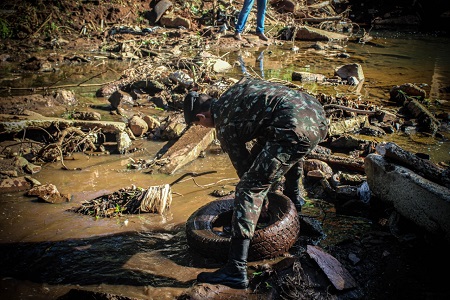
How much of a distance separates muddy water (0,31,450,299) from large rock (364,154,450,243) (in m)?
0.47

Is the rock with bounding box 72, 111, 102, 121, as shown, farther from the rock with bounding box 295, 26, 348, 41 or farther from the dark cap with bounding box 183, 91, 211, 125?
the rock with bounding box 295, 26, 348, 41

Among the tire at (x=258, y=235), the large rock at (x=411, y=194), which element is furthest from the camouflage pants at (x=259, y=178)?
the large rock at (x=411, y=194)

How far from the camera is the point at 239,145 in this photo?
12.9 feet

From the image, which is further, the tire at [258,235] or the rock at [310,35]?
the rock at [310,35]

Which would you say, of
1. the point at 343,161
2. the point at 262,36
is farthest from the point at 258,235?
the point at 262,36

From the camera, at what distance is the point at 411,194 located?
422cm

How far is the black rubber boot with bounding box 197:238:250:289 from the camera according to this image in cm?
356

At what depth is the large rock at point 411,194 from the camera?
151 inches

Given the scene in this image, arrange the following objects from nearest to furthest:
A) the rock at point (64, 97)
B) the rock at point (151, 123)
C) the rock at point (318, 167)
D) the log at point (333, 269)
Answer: the log at point (333, 269)
the rock at point (318, 167)
the rock at point (151, 123)
the rock at point (64, 97)

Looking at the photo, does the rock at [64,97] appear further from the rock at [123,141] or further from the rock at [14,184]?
the rock at [14,184]

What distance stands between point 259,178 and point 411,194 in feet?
5.94

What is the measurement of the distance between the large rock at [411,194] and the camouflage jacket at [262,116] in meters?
1.27

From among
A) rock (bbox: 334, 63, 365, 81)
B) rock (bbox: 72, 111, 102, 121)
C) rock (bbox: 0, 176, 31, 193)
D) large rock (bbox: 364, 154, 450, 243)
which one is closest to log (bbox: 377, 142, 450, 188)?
large rock (bbox: 364, 154, 450, 243)

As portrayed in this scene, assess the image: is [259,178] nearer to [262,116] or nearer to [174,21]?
[262,116]
